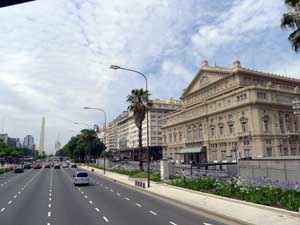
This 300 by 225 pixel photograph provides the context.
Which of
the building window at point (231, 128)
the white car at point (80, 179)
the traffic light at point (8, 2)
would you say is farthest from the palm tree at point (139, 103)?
the traffic light at point (8, 2)

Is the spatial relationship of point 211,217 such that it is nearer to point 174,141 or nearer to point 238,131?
point 238,131

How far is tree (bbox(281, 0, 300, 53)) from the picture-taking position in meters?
17.5

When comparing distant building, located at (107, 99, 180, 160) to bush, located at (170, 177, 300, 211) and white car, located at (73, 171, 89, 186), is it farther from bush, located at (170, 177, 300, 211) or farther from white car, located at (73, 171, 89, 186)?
bush, located at (170, 177, 300, 211)

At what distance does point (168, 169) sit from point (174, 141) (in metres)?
67.2

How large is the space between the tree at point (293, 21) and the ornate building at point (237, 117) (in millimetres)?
43940

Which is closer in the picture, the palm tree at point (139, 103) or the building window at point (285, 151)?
the palm tree at point (139, 103)

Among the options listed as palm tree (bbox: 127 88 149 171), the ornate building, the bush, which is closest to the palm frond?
the bush

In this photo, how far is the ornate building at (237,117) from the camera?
6327 cm

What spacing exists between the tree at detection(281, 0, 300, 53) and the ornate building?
43940 mm

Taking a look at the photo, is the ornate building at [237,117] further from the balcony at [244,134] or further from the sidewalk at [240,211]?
the sidewalk at [240,211]

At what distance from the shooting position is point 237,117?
2680 inches

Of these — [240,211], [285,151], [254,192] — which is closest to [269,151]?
[285,151]

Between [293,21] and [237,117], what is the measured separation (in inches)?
2046

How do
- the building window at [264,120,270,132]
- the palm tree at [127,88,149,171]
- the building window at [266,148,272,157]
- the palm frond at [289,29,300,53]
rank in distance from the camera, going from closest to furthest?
the palm frond at [289,29,300,53] → the palm tree at [127,88,149,171] → the building window at [266,148,272,157] → the building window at [264,120,270,132]
